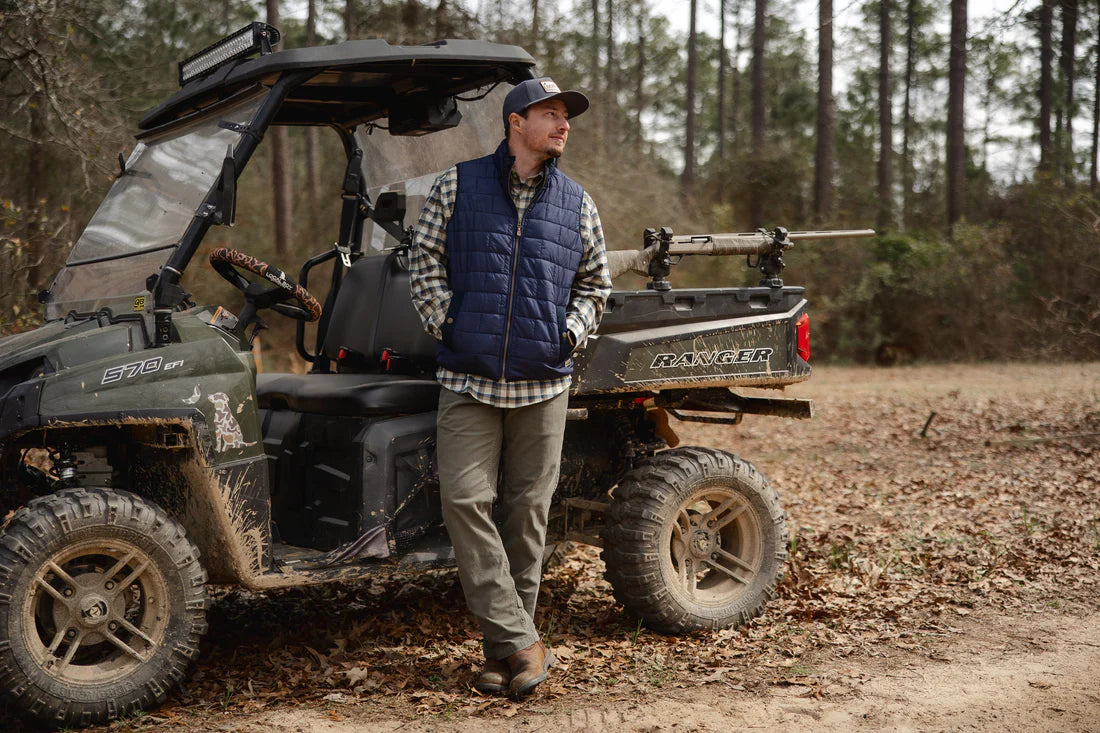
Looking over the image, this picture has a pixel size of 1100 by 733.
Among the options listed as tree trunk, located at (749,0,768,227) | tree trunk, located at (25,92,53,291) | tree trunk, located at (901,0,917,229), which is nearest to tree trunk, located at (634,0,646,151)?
tree trunk, located at (749,0,768,227)

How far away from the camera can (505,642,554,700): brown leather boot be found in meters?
3.80

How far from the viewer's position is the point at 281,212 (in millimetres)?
17578

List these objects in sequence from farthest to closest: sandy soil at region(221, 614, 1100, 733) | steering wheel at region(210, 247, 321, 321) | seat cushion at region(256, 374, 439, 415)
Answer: seat cushion at region(256, 374, 439, 415) < steering wheel at region(210, 247, 321, 321) < sandy soil at region(221, 614, 1100, 733)

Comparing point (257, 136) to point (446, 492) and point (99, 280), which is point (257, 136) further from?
point (446, 492)

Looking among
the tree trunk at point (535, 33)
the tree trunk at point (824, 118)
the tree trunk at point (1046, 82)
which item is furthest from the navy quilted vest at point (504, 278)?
the tree trunk at point (1046, 82)

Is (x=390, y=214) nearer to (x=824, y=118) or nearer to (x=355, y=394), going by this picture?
(x=355, y=394)

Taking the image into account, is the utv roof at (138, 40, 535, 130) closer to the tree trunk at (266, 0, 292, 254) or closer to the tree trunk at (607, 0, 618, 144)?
the tree trunk at (266, 0, 292, 254)

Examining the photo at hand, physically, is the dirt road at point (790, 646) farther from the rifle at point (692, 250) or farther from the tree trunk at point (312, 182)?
the tree trunk at point (312, 182)

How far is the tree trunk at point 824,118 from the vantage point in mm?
19891

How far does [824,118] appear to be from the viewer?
21.0 m

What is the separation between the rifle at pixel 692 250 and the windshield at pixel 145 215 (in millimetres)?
1721

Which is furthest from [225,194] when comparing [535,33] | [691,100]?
[691,100]

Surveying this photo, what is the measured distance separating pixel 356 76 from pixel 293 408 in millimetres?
1470

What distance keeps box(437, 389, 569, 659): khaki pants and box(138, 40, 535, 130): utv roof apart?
137cm
